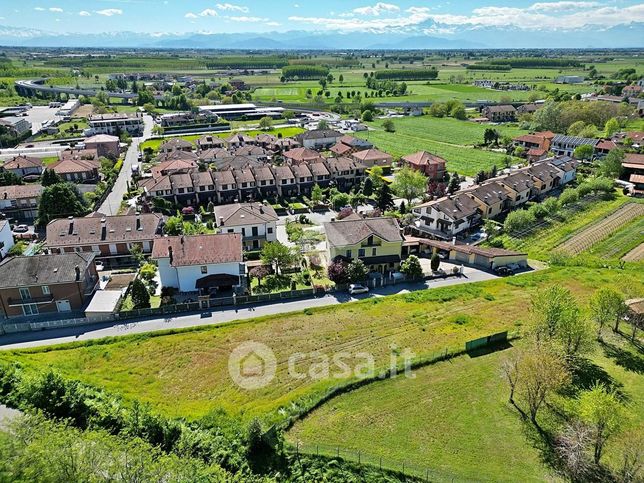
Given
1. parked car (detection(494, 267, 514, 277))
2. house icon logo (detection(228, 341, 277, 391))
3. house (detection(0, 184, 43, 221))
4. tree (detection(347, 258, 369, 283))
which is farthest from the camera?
house (detection(0, 184, 43, 221))

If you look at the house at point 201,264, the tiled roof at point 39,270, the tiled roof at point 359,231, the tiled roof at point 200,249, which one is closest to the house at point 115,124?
the tiled roof at point 39,270

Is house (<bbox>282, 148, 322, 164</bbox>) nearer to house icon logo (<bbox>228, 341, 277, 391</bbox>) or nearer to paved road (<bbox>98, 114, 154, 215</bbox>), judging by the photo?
paved road (<bbox>98, 114, 154, 215</bbox>)

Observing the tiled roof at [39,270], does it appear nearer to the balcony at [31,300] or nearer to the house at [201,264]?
the balcony at [31,300]

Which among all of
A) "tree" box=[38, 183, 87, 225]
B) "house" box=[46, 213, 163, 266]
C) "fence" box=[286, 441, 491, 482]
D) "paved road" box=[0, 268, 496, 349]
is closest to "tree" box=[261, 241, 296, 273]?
"paved road" box=[0, 268, 496, 349]

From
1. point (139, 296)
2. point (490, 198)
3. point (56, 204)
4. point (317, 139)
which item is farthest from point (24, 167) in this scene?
point (490, 198)

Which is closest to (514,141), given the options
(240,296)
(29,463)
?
(240,296)

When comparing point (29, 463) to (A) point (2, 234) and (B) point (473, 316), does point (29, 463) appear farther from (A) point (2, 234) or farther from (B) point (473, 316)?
(A) point (2, 234)
